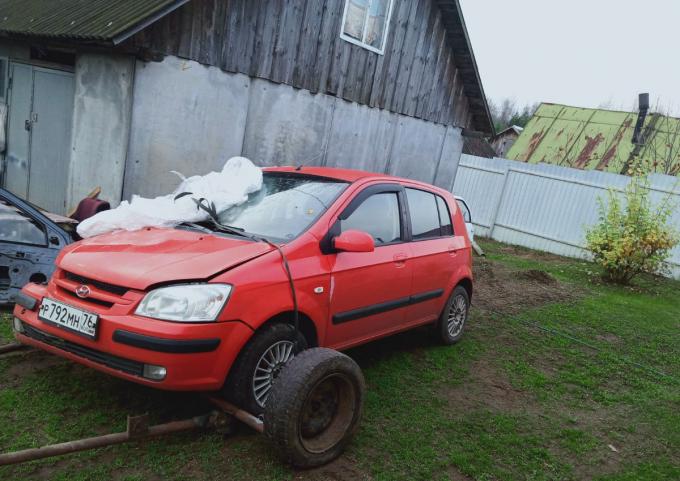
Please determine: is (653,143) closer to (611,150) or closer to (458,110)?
(611,150)

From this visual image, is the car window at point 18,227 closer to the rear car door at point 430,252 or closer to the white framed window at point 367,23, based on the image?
the rear car door at point 430,252

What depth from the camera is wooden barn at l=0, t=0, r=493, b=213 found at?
733 cm

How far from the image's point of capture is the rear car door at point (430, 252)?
16.4 ft

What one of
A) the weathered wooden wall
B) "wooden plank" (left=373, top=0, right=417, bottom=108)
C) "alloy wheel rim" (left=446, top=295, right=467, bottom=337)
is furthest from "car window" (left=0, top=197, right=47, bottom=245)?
"wooden plank" (left=373, top=0, right=417, bottom=108)

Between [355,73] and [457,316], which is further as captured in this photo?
[355,73]

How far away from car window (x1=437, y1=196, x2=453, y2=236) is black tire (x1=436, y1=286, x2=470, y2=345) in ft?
2.12

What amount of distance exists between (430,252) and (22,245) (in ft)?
12.2

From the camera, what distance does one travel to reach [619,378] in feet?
18.6

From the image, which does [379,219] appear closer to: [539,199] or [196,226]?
[196,226]

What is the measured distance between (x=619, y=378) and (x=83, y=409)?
5076 mm

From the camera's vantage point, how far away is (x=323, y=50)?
9586 mm

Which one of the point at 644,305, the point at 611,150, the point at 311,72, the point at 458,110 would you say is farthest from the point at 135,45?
the point at 611,150

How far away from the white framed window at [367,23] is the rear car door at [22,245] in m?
6.57

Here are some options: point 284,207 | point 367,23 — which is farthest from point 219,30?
point 284,207
